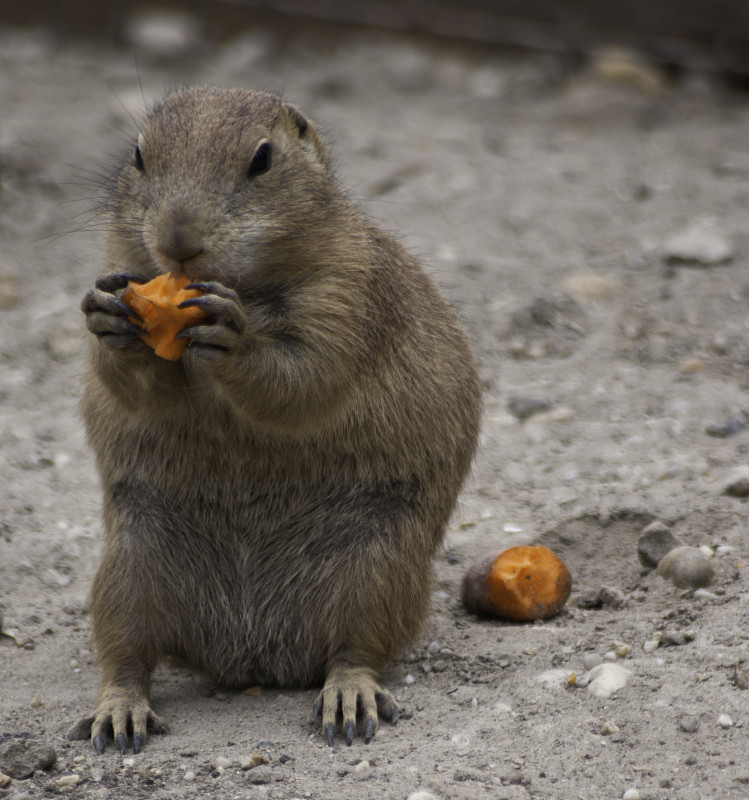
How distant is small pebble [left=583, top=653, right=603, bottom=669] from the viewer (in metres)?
4.21

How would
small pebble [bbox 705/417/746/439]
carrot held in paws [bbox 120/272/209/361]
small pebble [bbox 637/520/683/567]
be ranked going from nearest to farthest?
carrot held in paws [bbox 120/272/209/361], small pebble [bbox 637/520/683/567], small pebble [bbox 705/417/746/439]

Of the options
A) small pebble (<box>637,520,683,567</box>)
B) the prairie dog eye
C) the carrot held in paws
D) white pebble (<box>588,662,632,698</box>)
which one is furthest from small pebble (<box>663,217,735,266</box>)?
the carrot held in paws

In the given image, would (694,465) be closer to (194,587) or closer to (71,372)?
(194,587)

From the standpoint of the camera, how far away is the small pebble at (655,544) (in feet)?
16.3

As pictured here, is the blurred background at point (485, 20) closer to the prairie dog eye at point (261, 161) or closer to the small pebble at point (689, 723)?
the prairie dog eye at point (261, 161)

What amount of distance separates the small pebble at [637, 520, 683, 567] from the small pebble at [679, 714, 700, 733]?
4.13 feet

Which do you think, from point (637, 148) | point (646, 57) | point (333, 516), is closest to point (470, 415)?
point (333, 516)

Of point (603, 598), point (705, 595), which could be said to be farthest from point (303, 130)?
point (705, 595)

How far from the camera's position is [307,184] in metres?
4.24

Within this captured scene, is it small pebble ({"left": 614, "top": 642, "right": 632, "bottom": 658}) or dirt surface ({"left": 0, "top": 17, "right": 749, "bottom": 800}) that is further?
small pebble ({"left": 614, "top": 642, "right": 632, "bottom": 658})

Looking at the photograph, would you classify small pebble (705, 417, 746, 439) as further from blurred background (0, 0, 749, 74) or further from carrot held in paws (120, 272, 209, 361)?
blurred background (0, 0, 749, 74)

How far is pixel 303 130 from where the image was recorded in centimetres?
447

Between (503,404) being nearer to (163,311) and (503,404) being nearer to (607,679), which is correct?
(607,679)

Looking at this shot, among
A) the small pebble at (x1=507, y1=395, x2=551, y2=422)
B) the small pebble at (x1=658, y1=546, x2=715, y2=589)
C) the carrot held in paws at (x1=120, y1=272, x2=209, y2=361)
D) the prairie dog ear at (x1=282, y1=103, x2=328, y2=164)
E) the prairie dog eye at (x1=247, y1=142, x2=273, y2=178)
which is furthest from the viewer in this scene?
the small pebble at (x1=507, y1=395, x2=551, y2=422)
